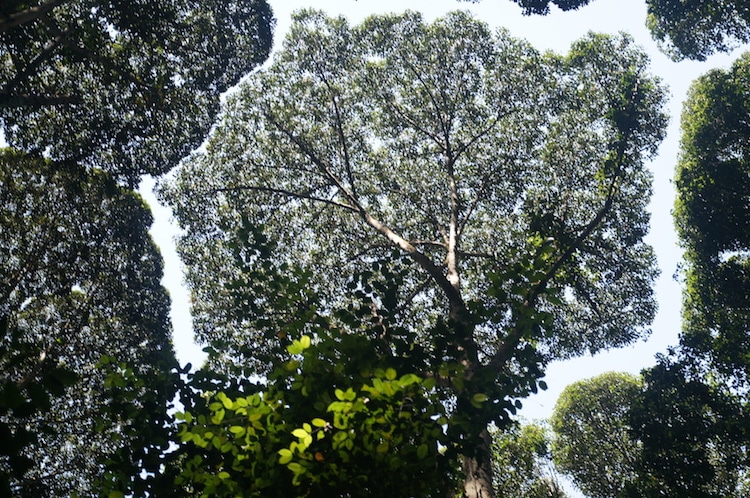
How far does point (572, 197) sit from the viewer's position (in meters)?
14.8

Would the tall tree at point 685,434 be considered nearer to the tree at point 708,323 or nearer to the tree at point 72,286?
the tree at point 708,323

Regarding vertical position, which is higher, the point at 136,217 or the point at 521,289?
the point at 136,217

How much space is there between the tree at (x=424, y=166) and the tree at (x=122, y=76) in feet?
5.65

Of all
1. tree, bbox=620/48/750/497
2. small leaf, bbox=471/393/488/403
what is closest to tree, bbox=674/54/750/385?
tree, bbox=620/48/750/497

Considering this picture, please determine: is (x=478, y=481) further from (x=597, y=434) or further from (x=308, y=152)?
(x=597, y=434)

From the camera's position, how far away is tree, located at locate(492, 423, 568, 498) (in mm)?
20081

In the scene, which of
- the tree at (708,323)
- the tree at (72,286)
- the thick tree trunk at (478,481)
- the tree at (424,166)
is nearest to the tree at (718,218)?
the tree at (708,323)

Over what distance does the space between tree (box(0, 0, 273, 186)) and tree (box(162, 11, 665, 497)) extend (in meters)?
1.72

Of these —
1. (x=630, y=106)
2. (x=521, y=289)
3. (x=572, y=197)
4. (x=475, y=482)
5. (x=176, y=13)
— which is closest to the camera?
(x=521, y=289)

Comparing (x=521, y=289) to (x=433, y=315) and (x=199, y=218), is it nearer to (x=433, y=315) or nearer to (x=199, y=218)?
(x=433, y=315)

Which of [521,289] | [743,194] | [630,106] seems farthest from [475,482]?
[743,194]

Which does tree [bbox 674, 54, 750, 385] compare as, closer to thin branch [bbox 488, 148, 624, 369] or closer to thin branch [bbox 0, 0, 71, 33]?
thin branch [bbox 488, 148, 624, 369]

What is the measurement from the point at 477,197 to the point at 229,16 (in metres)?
8.88

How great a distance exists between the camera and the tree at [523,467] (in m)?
20.1
